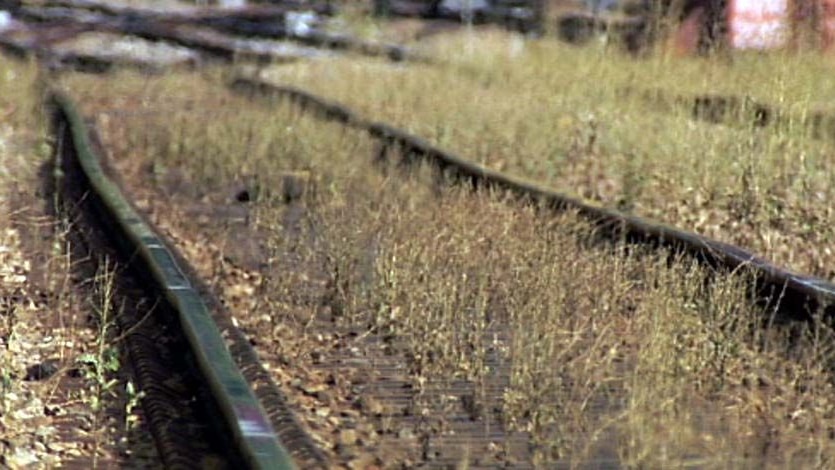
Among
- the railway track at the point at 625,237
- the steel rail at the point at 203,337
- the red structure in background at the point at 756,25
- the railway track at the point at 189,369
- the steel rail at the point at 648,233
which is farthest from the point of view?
the red structure in background at the point at 756,25

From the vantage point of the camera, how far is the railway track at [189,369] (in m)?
4.86

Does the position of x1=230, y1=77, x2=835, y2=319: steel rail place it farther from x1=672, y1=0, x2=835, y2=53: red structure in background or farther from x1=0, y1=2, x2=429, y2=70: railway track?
x1=0, y1=2, x2=429, y2=70: railway track

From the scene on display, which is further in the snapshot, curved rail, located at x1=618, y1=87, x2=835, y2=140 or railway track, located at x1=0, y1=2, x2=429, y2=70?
railway track, located at x1=0, y1=2, x2=429, y2=70

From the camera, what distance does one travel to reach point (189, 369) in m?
5.78

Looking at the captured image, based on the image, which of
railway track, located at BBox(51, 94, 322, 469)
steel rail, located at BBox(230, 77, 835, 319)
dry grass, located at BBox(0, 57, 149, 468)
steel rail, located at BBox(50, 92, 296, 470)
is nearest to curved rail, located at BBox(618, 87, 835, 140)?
steel rail, located at BBox(230, 77, 835, 319)

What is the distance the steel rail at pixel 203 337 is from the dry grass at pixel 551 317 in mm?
374

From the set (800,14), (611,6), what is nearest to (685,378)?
(800,14)

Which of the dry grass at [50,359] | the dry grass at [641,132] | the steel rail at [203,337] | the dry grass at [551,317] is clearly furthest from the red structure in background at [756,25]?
the dry grass at [50,359]

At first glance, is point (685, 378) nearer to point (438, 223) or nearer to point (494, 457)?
point (494, 457)

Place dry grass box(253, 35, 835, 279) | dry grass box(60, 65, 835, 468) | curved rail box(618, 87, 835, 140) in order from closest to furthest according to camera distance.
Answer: dry grass box(60, 65, 835, 468) < dry grass box(253, 35, 835, 279) < curved rail box(618, 87, 835, 140)

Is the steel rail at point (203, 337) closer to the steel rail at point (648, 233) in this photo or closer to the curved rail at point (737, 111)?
the steel rail at point (648, 233)

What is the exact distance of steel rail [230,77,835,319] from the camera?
270 inches

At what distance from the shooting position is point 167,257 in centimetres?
722

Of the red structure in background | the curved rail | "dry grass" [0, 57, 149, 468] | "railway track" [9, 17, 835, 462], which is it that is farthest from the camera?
the red structure in background
